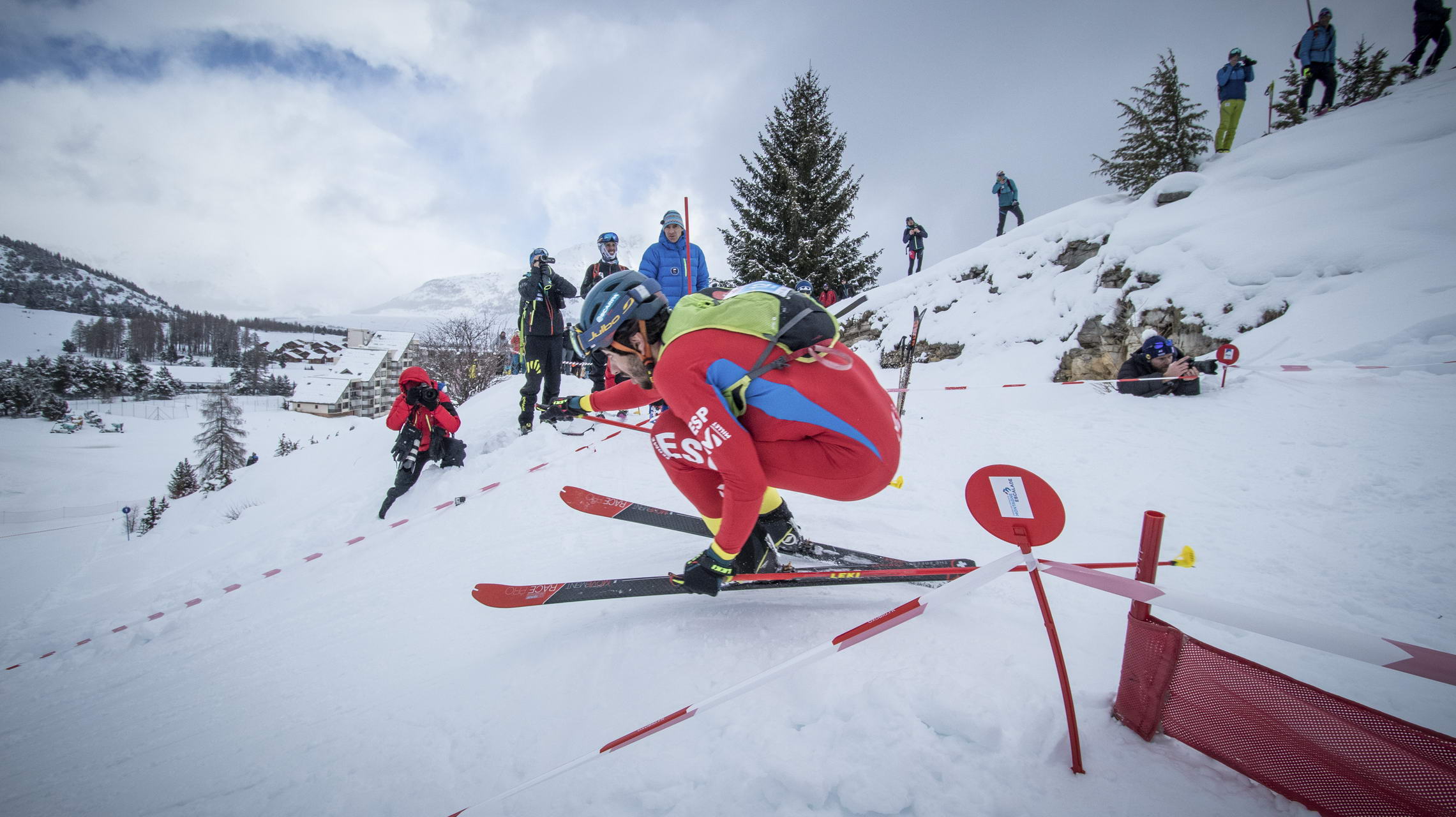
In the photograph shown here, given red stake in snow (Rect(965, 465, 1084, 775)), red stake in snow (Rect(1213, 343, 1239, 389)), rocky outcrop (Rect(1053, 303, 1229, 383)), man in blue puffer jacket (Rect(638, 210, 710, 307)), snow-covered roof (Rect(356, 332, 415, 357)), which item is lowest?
red stake in snow (Rect(965, 465, 1084, 775))

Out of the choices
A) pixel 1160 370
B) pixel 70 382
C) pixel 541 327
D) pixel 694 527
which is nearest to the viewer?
pixel 694 527

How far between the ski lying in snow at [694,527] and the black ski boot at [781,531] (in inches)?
1.1

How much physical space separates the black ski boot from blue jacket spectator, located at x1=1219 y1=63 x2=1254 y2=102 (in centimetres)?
1446

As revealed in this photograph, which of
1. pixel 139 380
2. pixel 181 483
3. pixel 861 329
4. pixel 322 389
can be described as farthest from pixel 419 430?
pixel 322 389

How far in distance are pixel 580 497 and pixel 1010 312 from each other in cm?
1019

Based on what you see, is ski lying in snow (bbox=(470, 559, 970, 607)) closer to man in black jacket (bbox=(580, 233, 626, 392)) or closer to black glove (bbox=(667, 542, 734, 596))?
black glove (bbox=(667, 542, 734, 596))

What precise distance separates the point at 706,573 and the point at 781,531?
23.9 inches

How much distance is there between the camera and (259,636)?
301 centimetres

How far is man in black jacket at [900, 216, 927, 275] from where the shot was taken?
574 inches

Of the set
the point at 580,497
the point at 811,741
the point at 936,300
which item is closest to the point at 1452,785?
the point at 811,741

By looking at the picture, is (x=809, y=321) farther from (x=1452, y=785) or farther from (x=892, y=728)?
(x=1452, y=785)

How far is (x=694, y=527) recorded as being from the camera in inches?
118

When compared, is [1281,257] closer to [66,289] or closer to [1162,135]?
[1162,135]

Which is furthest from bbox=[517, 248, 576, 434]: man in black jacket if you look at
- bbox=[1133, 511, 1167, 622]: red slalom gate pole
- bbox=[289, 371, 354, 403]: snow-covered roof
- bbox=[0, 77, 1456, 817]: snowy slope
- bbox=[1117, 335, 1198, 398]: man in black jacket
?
bbox=[289, 371, 354, 403]: snow-covered roof
